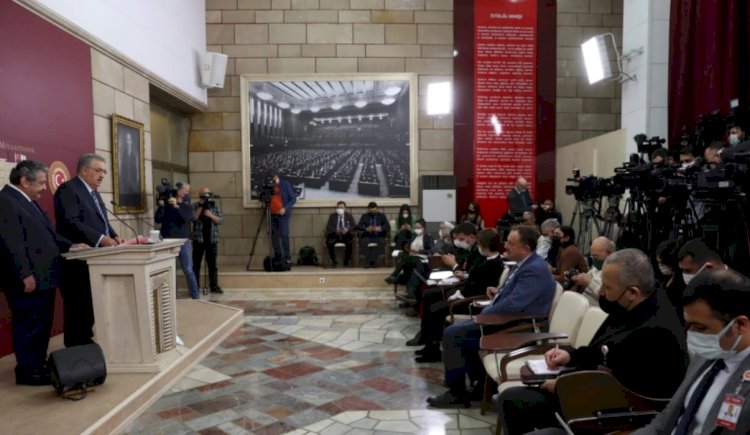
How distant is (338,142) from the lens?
926 centimetres

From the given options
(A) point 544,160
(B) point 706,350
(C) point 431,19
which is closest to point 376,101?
(C) point 431,19

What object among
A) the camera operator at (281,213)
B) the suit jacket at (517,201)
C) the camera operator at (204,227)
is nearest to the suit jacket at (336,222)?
the camera operator at (281,213)

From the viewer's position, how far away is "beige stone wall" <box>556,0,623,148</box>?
920 cm

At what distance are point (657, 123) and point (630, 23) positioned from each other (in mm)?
1523

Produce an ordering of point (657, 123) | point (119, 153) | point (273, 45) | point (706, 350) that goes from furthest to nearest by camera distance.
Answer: point (273, 45)
point (657, 123)
point (119, 153)
point (706, 350)

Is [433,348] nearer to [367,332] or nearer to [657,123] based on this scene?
[367,332]

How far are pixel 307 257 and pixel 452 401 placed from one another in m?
6.11

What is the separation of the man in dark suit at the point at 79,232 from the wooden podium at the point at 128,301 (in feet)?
0.81

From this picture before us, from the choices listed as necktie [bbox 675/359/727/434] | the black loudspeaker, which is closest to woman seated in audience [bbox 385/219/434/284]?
the black loudspeaker

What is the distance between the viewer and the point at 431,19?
29.9 feet

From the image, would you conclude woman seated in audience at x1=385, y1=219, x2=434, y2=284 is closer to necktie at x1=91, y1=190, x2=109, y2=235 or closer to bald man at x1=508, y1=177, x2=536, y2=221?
bald man at x1=508, y1=177, x2=536, y2=221

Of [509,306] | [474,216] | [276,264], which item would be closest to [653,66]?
Answer: [474,216]

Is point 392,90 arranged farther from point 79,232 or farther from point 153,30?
point 79,232

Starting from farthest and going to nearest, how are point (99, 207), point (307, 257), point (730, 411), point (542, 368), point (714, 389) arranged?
point (307, 257) → point (99, 207) → point (542, 368) → point (714, 389) → point (730, 411)
